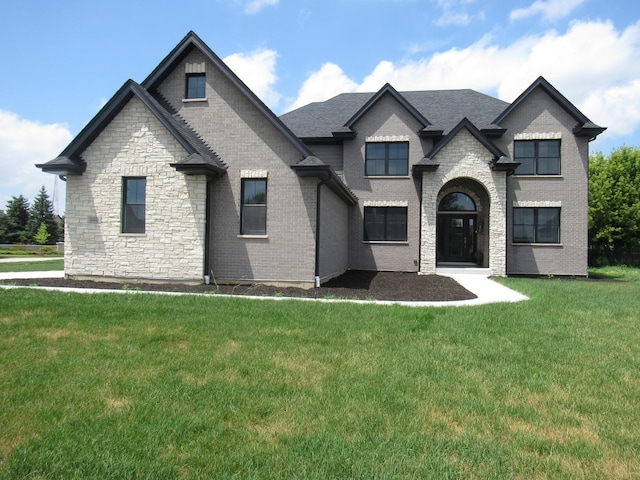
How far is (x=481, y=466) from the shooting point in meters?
2.74

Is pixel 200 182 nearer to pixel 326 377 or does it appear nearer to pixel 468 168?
pixel 326 377

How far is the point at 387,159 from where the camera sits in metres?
18.5

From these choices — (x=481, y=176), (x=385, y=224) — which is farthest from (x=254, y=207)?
(x=481, y=176)

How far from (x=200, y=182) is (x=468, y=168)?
10.9 meters

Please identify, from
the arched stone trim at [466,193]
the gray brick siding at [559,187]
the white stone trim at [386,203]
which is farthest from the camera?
the arched stone trim at [466,193]

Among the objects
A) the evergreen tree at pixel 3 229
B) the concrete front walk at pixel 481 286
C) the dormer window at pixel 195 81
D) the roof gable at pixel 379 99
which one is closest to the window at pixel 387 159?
the roof gable at pixel 379 99

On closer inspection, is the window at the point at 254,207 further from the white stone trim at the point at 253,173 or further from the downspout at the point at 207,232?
the downspout at the point at 207,232

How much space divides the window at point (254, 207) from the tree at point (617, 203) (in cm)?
2425

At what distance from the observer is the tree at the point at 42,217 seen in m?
50.2

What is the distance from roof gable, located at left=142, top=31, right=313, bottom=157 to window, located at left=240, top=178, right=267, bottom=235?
5.13ft

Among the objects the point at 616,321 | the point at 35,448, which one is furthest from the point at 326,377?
the point at 616,321

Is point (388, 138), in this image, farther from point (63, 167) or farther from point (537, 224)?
point (63, 167)

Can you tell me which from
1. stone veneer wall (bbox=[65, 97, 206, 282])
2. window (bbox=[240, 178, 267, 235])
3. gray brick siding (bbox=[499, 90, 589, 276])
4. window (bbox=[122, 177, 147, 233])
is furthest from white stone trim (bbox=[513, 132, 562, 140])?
window (bbox=[122, 177, 147, 233])

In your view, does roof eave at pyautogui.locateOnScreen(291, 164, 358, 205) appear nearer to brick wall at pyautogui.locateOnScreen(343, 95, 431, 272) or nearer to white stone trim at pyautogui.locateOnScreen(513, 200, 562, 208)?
brick wall at pyautogui.locateOnScreen(343, 95, 431, 272)
